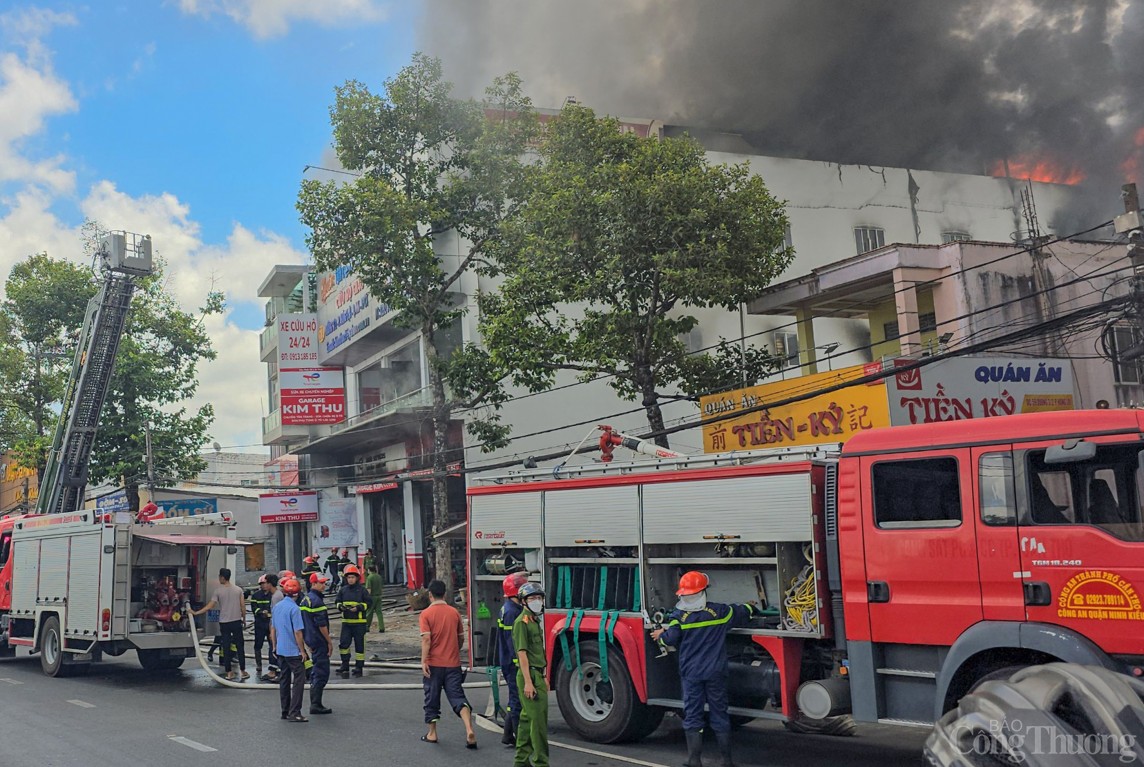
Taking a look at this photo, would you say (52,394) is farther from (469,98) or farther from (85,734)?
(85,734)

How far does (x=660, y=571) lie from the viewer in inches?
364

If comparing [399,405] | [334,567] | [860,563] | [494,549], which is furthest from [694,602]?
[399,405]

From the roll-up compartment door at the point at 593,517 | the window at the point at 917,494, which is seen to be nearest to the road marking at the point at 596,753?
the roll-up compartment door at the point at 593,517

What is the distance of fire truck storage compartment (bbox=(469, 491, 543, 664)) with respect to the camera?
33.8ft

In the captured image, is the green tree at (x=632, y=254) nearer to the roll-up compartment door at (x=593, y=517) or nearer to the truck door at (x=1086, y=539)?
the roll-up compartment door at (x=593, y=517)

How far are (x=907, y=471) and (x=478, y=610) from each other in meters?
5.27

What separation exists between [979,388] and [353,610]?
11.1 metres

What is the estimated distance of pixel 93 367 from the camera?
70.2ft

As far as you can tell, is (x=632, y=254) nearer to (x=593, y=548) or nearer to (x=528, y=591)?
(x=593, y=548)

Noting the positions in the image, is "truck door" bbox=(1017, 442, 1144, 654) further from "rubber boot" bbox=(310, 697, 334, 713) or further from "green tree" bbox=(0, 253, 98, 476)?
"green tree" bbox=(0, 253, 98, 476)

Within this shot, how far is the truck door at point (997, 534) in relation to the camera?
22.5ft

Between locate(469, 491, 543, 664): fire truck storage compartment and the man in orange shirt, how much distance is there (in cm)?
84

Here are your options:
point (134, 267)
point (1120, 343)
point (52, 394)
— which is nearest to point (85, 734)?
point (134, 267)

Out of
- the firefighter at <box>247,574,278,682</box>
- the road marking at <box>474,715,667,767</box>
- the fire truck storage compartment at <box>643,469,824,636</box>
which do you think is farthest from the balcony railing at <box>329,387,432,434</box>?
the fire truck storage compartment at <box>643,469,824,636</box>
